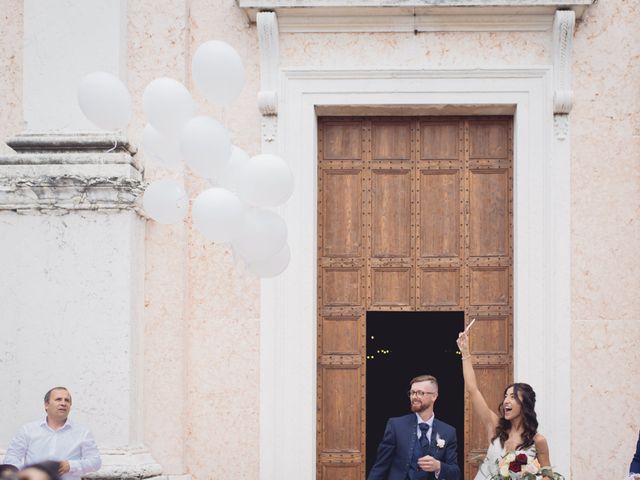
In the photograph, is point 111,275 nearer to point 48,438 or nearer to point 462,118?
point 48,438

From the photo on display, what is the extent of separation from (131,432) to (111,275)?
1.27m

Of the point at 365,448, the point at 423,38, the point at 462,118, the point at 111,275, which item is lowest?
the point at 365,448

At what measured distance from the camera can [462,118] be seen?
9883 mm

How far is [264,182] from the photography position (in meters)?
6.73

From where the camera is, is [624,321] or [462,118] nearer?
[624,321]

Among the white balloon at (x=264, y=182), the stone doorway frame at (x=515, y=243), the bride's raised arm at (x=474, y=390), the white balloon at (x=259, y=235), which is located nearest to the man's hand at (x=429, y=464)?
the bride's raised arm at (x=474, y=390)

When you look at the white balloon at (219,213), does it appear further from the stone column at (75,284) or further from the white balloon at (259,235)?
the stone column at (75,284)

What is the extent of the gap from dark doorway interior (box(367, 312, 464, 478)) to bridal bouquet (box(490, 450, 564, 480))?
3.33 meters

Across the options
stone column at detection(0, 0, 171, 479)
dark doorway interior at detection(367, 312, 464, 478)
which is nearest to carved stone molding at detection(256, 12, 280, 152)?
stone column at detection(0, 0, 171, 479)

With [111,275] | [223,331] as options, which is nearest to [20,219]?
[111,275]

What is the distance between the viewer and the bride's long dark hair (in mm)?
7996

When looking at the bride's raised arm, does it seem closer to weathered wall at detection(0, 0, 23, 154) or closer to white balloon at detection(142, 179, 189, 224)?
white balloon at detection(142, 179, 189, 224)

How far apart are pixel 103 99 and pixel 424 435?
3.16 metres

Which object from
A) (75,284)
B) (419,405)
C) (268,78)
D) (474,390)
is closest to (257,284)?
(75,284)
